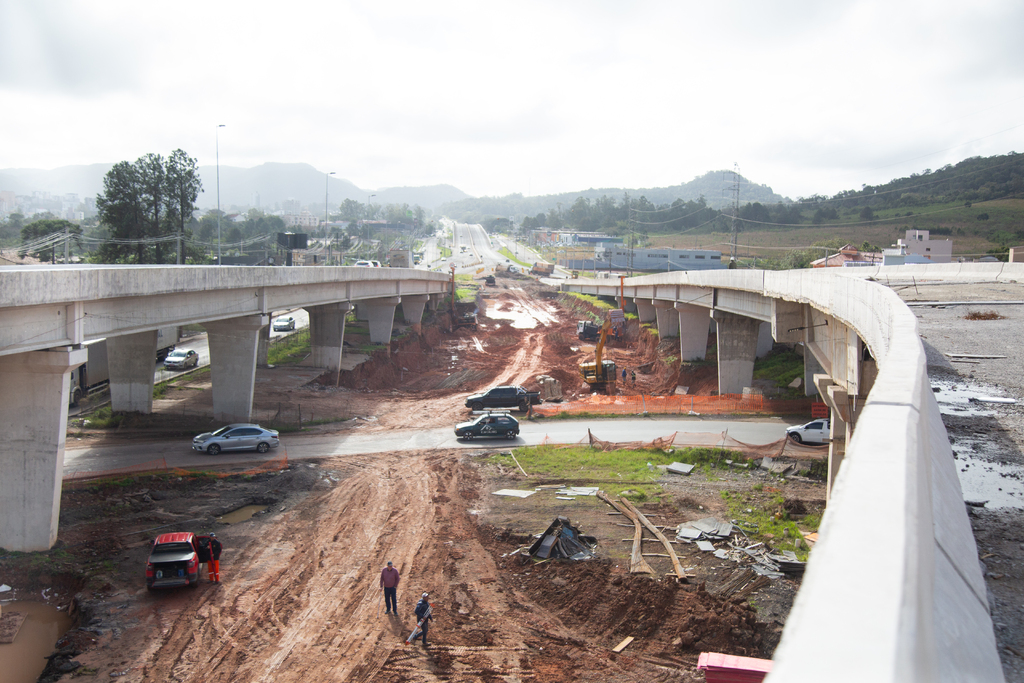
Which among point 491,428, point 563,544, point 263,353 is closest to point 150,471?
point 491,428

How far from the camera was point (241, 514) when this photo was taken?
21062mm

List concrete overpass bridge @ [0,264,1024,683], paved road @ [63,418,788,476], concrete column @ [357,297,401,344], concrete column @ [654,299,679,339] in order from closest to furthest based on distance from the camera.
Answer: concrete overpass bridge @ [0,264,1024,683] < paved road @ [63,418,788,476] < concrete column @ [357,297,401,344] < concrete column @ [654,299,679,339]

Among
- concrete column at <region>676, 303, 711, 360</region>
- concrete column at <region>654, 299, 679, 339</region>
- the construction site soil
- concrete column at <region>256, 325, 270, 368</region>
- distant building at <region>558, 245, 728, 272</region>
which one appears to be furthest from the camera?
distant building at <region>558, 245, 728, 272</region>

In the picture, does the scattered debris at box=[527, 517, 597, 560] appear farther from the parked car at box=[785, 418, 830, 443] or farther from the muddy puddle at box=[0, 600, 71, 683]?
the parked car at box=[785, 418, 830, 443]

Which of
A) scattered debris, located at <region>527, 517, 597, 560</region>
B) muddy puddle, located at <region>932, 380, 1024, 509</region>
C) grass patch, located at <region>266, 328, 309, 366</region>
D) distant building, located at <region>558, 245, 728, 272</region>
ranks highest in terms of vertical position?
distant building, located at <region>558, 245, 728, 272</region>

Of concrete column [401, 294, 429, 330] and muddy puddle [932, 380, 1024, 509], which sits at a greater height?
muddy puddle [932, 380, 1024, 509]

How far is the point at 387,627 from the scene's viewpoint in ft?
47.2

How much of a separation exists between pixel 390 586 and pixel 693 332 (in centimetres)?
3545

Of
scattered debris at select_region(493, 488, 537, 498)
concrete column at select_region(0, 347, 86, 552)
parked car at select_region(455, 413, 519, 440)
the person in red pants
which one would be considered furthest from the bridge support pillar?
the person in red pants

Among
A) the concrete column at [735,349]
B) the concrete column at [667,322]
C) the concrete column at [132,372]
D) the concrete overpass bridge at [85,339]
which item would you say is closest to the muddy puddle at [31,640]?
the concrete overpass bridge at [85,339]

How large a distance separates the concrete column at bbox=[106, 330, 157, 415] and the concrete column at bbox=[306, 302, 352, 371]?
13089mm

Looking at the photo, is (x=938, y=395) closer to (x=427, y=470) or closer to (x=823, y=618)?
(x=823, y=618)

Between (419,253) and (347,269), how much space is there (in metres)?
129

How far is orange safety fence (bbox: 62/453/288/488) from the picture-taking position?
22.3 m
